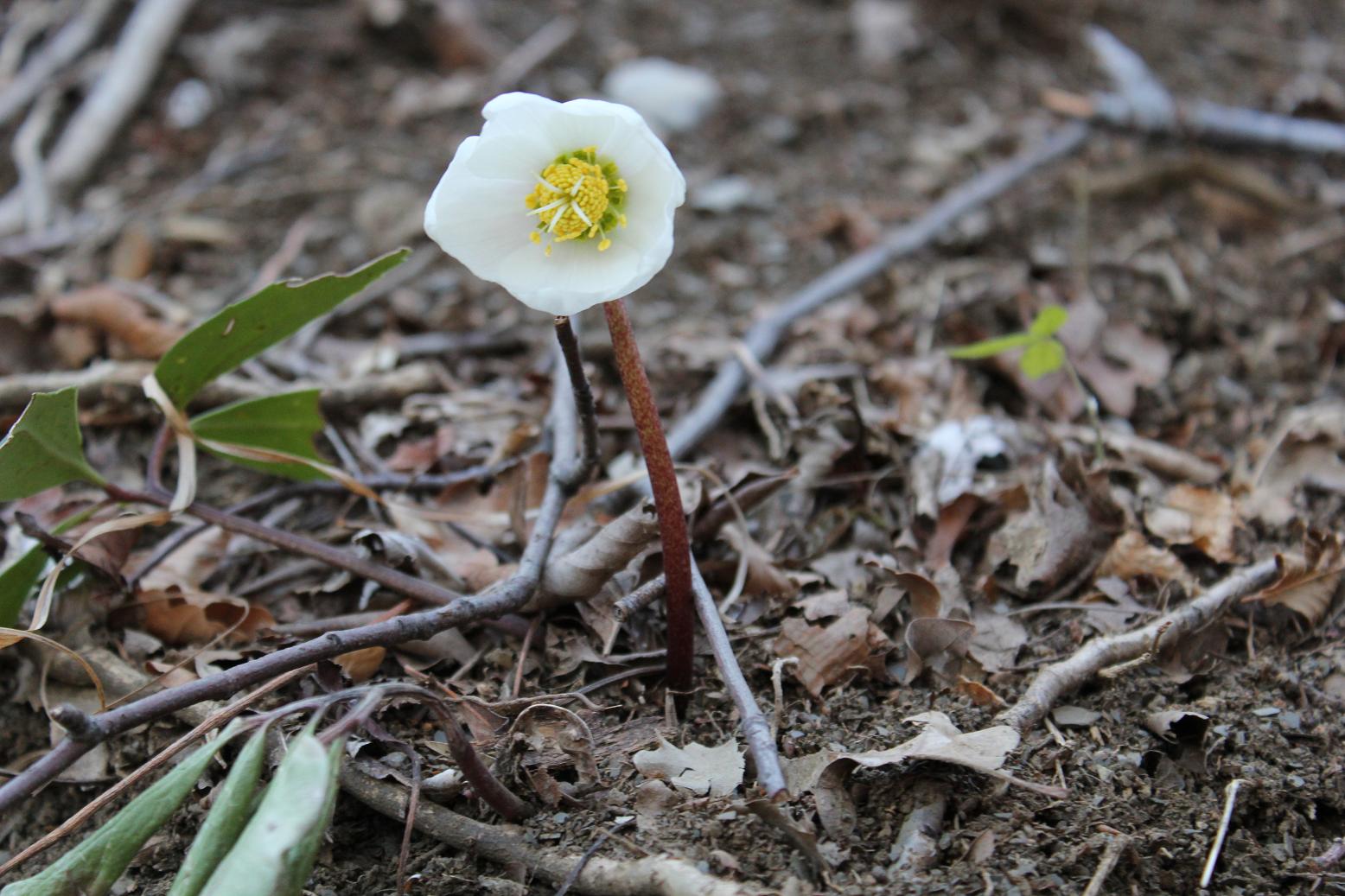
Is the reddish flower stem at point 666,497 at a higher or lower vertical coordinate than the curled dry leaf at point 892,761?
higher

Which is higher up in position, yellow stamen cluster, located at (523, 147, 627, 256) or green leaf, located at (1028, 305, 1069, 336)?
yellow stamen cluster, located at (523, 147, 627, 256)

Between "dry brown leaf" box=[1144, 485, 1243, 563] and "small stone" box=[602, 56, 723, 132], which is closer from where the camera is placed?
"dry brown leaf" box=[1144, 485, 1243, 563]

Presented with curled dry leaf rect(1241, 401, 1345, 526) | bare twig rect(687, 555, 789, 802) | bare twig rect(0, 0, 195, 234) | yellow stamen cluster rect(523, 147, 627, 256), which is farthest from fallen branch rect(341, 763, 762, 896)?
bare twig rect(0, 0, 195, 234)

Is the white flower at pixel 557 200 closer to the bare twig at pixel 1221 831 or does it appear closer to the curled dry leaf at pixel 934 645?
the curled dry leaf at pixel 934 645

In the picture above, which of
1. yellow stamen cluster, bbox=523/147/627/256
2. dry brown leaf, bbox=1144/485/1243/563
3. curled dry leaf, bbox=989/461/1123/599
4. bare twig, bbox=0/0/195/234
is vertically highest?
bare twig, bbox=0/0/195/234

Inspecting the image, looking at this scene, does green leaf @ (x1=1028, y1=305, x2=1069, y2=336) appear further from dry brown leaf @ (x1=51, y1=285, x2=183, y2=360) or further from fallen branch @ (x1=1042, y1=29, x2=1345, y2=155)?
dry brown leaf @ (x1=51, y1=285, x2=183, y2=360)

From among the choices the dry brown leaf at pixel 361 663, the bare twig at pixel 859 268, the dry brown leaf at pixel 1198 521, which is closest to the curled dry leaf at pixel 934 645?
the dry brown leaf at pixel 1198 521

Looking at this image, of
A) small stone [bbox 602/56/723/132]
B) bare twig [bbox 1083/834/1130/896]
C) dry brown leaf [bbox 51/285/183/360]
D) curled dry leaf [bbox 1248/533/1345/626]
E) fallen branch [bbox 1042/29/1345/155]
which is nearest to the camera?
bare twig [bbox 1083/834/1130/896]

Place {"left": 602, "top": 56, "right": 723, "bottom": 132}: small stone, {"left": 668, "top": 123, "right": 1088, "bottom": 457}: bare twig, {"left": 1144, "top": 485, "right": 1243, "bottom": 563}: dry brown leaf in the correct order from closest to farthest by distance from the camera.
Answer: {"left": 1144, "top": 485, "right": 1243, "bottom": 563}: dry brown leaf, {"left": 668, "top": 123, "right": 1088, "bottom": 457}: bare twig, {"left": 602, "top": 56, "right": 723, "bottom": 132}: small stone
